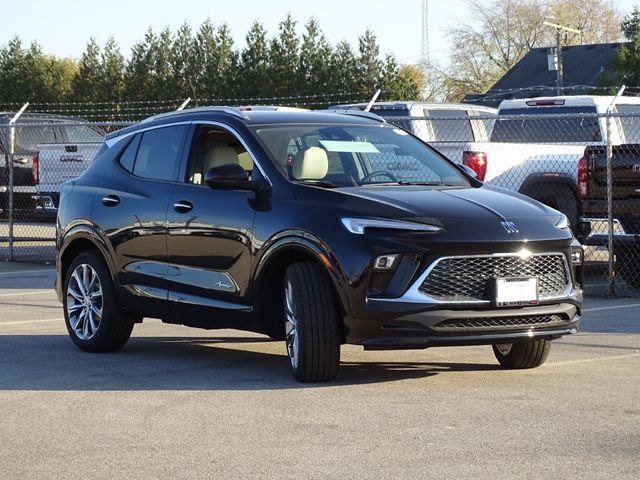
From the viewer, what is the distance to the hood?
316 inches

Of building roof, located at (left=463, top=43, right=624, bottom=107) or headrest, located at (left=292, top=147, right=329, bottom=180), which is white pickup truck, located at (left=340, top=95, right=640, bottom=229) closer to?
headrest, located at (left=292, top=147, right=329, bottom=180)

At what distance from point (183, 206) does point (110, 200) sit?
3.02ft

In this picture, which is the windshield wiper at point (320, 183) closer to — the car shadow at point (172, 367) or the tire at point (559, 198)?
the car shadow at point (172, 367)

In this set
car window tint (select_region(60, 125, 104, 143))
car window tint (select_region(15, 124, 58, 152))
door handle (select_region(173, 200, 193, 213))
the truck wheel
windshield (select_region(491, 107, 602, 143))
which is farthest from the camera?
car window tint (select_region(60, 125, 104, 143))

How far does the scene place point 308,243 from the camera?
27.0 feet

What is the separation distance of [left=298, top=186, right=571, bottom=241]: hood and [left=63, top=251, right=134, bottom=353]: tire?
2301 millimetres

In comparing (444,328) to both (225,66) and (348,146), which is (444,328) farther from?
(225,66)

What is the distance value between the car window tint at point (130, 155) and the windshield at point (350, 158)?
135 centimetres

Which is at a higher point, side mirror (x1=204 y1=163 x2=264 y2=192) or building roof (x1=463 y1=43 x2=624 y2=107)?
building roof (x1=463 y1=43 x2=624 y2=107)

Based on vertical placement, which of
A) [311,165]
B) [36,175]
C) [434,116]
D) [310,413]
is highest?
[434,116]

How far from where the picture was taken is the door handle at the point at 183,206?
30.5 ft

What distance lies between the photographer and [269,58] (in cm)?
6381

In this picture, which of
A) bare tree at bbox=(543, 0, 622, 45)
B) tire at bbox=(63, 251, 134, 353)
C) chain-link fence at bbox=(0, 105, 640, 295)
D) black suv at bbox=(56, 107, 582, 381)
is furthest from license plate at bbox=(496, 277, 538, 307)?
bare tree at bbox=(543, 0, 622, 45)

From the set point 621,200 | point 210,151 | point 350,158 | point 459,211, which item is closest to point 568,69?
point 621,200
